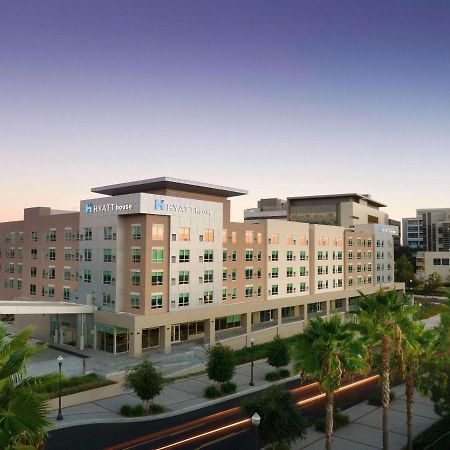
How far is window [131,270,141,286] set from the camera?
55.2 m

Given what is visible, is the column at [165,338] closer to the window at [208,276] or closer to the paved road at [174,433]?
the window at [208,276]

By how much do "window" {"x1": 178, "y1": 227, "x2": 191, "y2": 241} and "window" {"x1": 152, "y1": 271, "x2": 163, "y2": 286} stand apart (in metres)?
5.32

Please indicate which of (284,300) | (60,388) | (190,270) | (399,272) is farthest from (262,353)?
(399,272)

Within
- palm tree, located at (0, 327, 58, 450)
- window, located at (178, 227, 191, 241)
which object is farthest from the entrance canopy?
palm tree, located at (0, 327, 58, 450)

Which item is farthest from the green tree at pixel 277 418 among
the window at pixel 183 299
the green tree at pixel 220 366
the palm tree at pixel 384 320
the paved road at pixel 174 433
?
the window at pixel 183 299

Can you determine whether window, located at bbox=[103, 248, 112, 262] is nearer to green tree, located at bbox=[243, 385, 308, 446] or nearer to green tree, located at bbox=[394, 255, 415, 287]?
green tree, located at bbox=[243, 385, 308, 446]

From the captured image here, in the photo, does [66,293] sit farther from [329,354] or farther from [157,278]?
[329,354]

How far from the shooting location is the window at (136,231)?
55.7m

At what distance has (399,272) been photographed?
142500mm

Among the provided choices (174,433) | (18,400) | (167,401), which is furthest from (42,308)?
(18,400)

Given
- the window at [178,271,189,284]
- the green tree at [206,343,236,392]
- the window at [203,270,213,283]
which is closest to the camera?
the green tree at [206,343,236,392]

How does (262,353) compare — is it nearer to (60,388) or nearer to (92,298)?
(92,298)

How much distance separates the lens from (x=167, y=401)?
40.7m

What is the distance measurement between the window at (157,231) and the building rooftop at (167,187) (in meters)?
5.97
